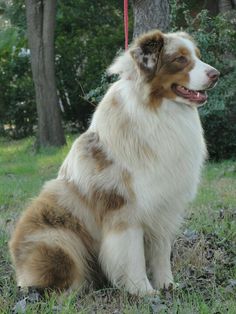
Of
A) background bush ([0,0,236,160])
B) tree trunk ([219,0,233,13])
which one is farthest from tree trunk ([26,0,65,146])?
tree trunk ([219,0,233,13])

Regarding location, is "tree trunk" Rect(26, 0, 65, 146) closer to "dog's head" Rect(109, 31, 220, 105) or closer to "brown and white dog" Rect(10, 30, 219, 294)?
"brown and white dog" Rect(10, 30, 219, 294)

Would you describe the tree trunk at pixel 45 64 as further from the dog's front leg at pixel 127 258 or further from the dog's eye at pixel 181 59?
the dog's eye at pixel 181 59

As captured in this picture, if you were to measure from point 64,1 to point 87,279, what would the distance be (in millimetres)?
15873

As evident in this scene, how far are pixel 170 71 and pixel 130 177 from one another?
0.86 metres

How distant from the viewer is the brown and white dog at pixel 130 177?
447 cm

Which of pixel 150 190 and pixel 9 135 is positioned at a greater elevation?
pixel 150 190

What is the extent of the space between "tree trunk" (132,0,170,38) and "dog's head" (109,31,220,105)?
4416 mm

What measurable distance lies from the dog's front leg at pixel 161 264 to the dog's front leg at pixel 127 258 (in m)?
0.24

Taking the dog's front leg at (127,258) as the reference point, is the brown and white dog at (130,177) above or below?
above

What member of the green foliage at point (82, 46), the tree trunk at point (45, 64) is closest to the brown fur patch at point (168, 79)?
the tree trunk at point (45, 64)

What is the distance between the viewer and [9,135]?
20359 mm

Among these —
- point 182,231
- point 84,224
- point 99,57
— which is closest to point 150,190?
point 84,224

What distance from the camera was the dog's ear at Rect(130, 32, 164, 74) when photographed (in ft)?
14.6

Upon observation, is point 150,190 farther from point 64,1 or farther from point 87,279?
point 64,1
